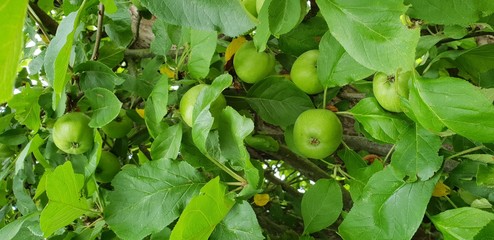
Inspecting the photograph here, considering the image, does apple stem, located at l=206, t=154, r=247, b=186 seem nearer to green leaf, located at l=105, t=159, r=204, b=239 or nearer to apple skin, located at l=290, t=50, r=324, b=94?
green leaf, located at l=105, t=159, r=204, b=239

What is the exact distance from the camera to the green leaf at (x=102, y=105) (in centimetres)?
113

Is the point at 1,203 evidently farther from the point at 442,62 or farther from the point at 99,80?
the point at 442,62

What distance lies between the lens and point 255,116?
1.44m

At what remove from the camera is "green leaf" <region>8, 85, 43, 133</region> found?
3.89ft

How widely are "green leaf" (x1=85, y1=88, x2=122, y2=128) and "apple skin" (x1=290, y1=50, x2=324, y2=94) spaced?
1.24ft

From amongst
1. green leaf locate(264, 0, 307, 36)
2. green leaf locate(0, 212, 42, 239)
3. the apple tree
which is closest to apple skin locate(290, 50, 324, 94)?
the apple tree

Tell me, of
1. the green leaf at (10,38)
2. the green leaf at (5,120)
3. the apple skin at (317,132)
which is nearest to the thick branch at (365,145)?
the apple skin at (317,132)

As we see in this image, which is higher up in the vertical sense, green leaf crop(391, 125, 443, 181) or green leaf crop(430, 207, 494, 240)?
green leaf crop(391, 125, 443, 181)

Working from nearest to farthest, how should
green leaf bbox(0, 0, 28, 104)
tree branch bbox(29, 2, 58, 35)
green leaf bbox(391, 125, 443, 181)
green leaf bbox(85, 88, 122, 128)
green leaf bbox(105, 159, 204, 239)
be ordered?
green leaf bbox(0, 0, 28, 104) → green leaf bbox(391, 125, 443, 181) → green leaf bbox(105, 159, 204, 239) → green leaf bbox(85, 88, 122, 128) → tree branch bbox(29, 2, 58, 35)

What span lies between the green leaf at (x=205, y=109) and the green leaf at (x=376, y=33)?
257 mm

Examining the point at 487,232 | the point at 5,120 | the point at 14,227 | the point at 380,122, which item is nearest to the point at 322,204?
the point at 380,122

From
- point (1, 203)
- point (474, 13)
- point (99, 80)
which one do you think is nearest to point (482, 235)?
point (474, 13)

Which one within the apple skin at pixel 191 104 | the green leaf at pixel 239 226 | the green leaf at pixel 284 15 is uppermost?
the green leaf at pixel 284 15

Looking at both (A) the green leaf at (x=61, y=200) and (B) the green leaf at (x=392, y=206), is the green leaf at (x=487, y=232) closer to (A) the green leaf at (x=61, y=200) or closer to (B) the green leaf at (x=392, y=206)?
(B) the green leaf at (x=392, y=206)
